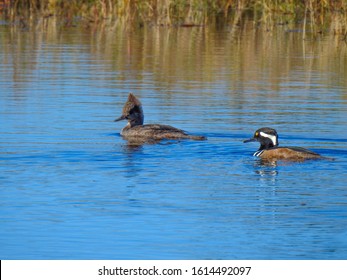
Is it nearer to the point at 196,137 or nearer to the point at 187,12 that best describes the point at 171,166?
the point at 196,137

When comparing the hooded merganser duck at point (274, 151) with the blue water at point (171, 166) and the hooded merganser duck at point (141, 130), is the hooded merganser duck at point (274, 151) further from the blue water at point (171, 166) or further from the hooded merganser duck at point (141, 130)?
the hooded merganser duck at point (141, 130)

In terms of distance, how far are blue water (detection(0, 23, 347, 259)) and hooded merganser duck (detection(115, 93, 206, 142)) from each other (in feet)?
0.53

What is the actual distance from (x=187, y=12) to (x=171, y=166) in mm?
20955

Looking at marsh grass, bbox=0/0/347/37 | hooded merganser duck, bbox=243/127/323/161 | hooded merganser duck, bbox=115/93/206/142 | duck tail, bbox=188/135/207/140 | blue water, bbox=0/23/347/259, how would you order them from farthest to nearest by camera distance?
marsh grass, bbox=0/0/347/37
hooded merganser duck, bbox=115/93/206/142
duck tail, bbox=188/135/207/140
hooded merganser duck, bbox=243/127/323/161
blue water, bbox=0/23/347/259

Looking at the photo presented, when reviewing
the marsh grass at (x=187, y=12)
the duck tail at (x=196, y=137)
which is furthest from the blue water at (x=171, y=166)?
the marsh grass at (x=187, y=12)

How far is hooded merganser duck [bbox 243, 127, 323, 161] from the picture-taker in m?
12.2

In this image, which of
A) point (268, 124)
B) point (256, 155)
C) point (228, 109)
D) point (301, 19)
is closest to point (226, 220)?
point (256, 155)

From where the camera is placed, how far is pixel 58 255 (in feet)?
27.5

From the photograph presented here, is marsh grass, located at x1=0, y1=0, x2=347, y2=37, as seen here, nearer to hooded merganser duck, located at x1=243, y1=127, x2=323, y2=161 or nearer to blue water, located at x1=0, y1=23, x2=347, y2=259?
blue water, located at x1=0, y1=23, x2=347, y2=259

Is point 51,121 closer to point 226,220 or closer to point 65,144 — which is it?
point 65,144

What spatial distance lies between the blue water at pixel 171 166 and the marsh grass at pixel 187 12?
21.5 feet

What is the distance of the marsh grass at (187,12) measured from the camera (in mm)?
29031

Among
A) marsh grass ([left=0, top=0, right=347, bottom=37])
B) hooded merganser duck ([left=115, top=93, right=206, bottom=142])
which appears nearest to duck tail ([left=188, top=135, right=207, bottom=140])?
hooded merganser duck ([left=115, top=93, right=206, bottom=142])

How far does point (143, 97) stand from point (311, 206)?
826cm
